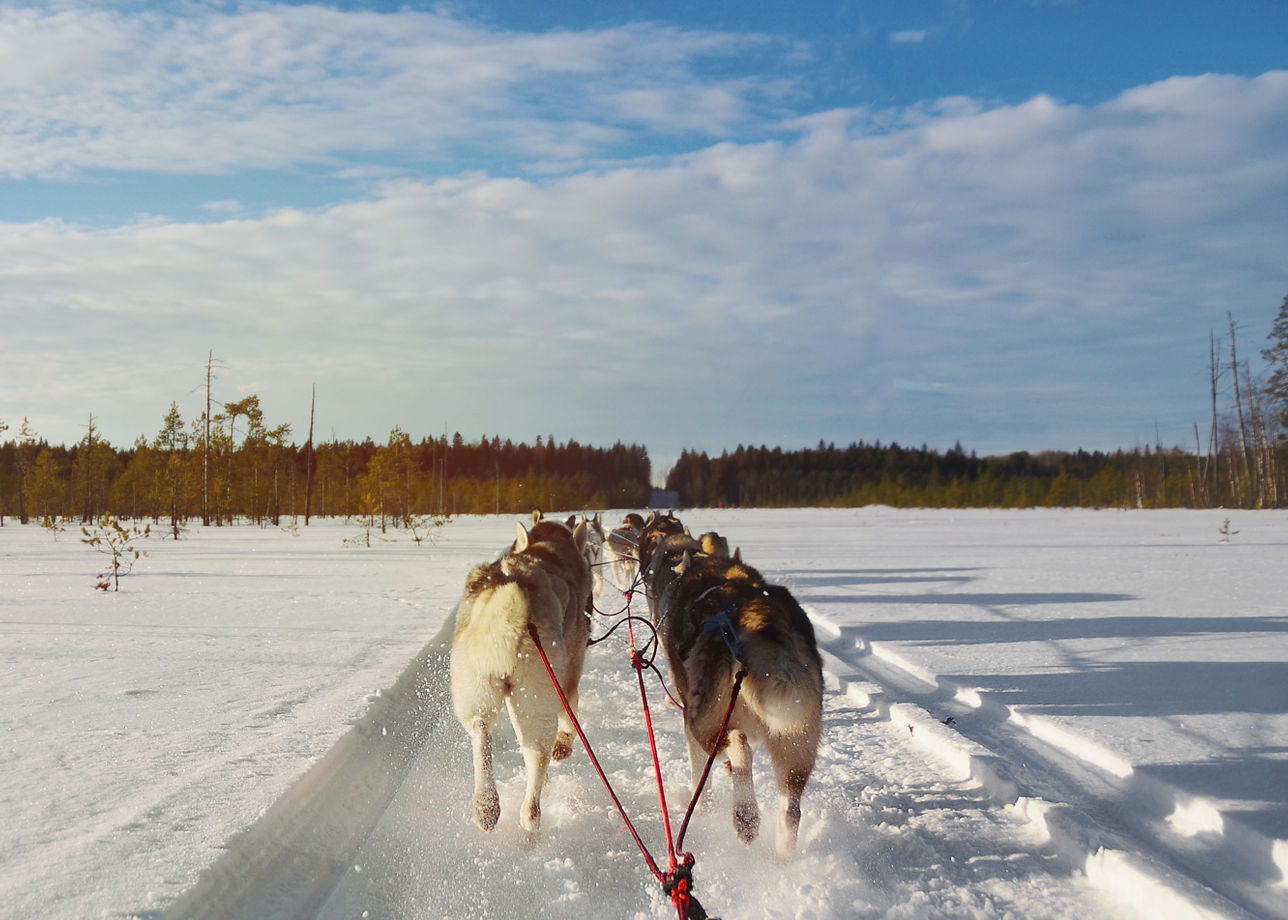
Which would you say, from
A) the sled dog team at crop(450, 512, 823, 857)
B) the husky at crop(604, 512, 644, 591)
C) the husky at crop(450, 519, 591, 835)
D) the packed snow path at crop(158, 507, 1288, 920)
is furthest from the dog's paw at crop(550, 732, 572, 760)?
the husky at crop(604, 512, 644, 591)

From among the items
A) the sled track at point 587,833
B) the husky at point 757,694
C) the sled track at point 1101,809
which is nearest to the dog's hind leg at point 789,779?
the husky at point 757,694

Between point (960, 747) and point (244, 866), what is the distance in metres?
3.64

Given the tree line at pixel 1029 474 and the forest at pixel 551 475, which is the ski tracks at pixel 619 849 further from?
the tree line at pixel 1029 474

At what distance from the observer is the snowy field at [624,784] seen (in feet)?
9.86

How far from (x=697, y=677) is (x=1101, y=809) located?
201 cm

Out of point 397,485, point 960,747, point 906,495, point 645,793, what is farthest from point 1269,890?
point 906,495

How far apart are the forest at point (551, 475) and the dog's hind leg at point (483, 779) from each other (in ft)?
119

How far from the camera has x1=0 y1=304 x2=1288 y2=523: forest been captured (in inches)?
2271

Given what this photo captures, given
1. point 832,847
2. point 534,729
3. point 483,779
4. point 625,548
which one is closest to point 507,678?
point 534,729

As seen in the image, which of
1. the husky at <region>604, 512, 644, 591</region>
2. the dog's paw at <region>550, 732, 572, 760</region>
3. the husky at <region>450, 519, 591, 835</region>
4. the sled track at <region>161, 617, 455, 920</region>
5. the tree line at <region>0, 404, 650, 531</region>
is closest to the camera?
the sled track at <region>161, 617, 455, 920</region>

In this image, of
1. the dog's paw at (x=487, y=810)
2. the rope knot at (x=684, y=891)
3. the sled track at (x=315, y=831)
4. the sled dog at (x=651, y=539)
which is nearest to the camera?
the rope knot at (x=684, y=891)

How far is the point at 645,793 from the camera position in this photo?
424 cm

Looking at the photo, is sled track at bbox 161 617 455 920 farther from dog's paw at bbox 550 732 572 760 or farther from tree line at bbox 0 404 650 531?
tree line at bbox 0 404 650 531

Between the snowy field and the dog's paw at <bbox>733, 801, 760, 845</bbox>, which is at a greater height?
the dog's paw at <bbox>733, 801, 760, 845</bbox>
